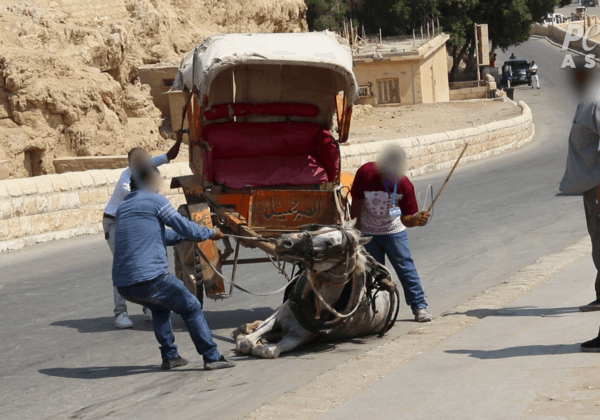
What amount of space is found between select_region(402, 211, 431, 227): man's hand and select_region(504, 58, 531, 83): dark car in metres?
58.2

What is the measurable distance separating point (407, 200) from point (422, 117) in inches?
1335

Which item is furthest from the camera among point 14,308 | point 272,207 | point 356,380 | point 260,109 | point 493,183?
point 493,183

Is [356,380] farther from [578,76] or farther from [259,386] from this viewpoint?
[578,76]

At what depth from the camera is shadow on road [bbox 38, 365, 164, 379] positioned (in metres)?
7.40

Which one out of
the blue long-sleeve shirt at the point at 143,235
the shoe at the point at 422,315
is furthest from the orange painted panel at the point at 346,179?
the blue long-sleeve shirt at the point at 143,235

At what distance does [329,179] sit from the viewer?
10.7 m

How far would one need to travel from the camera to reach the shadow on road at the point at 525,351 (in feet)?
22.2

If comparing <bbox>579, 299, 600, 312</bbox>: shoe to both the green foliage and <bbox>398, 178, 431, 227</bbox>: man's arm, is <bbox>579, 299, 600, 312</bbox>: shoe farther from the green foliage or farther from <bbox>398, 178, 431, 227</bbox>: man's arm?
the green foliage

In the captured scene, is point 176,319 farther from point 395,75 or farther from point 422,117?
point 395,75

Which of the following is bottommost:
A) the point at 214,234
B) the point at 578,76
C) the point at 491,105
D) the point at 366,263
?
the point at 491,105

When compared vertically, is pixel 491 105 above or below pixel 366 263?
below

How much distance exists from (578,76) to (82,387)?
5.72 m

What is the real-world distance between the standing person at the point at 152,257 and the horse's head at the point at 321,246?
76 centimetres

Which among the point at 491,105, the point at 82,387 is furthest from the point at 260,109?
the point at 491,105
